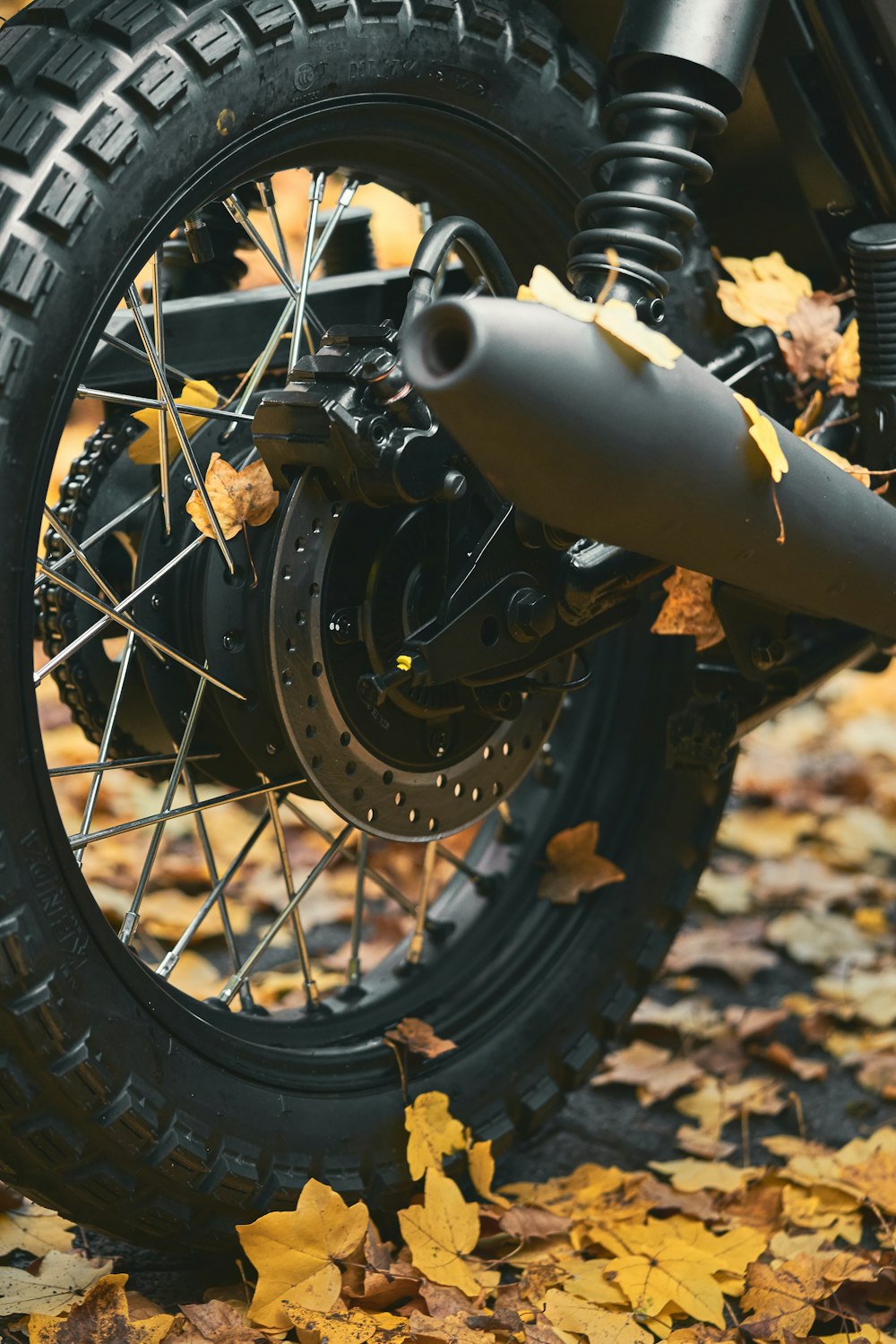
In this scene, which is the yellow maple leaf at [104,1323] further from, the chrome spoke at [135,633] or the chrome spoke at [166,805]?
the chrome spoke at [135,633]

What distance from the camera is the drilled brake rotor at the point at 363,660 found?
3.91ft

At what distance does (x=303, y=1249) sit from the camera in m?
1.22

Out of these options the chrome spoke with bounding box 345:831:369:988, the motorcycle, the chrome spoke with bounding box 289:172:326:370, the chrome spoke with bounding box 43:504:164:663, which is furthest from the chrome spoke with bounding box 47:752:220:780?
the chrome spoke with bounding box 289:172:326:370

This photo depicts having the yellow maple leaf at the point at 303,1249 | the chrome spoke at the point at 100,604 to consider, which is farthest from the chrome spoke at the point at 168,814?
the yellow maple leaf at the point at 303,1249

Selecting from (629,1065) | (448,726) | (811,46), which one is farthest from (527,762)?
(811,46)

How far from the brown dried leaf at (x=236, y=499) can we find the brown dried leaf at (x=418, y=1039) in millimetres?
517

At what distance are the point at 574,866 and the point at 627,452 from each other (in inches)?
30.7

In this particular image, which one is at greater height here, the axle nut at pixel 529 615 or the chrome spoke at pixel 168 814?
the axle nut at pixel 529 615

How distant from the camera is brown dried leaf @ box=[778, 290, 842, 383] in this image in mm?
1440

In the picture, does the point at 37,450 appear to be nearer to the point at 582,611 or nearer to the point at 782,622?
the point at 582,611

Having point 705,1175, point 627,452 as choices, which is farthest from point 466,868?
point 627,452

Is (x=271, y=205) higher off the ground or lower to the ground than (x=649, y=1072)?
higher

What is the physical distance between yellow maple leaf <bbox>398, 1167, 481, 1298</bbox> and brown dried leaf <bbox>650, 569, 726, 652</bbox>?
1.88ft

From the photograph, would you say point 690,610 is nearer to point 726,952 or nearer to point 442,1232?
point 442,1232
